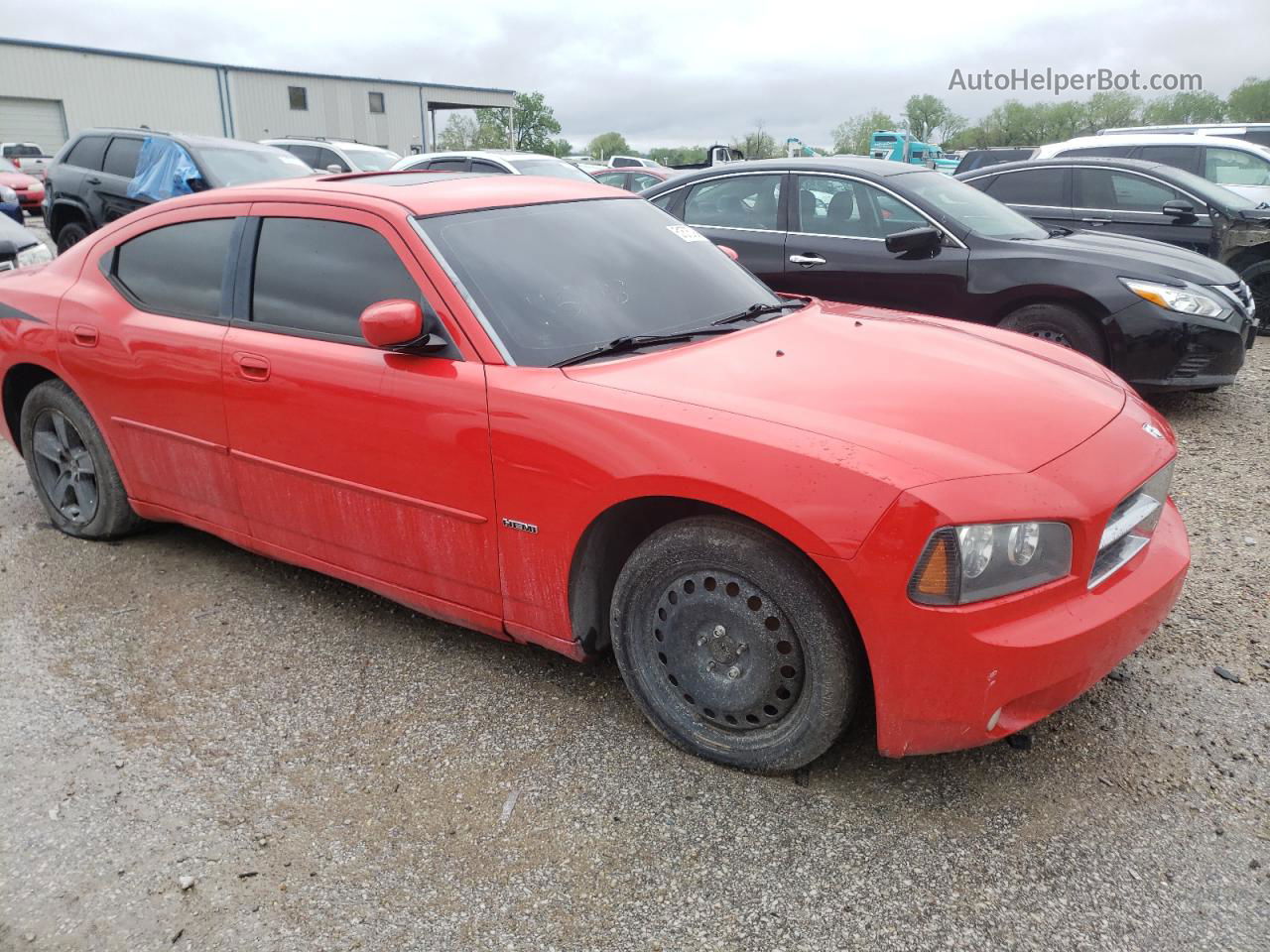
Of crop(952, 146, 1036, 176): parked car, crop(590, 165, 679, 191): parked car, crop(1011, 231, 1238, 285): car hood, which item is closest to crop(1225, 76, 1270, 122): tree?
crop(952, 146, 1036, 176): parked car

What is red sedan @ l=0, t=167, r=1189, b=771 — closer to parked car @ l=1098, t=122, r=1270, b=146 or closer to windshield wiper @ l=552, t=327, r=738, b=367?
windshield wiper @ l=552, t=327, r=738, b=367

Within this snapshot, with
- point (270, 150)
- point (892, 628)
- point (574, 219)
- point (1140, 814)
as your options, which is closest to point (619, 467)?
point (892, 628)

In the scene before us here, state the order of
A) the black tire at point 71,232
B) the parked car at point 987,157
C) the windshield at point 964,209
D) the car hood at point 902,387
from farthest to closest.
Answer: the parked car at point 987,157, the black tire at point 71,232, the windshield at point 964,209, the car hood at point 902,387

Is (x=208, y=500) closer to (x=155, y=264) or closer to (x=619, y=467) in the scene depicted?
(x=155, y=264)

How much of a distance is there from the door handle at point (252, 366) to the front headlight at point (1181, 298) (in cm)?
484

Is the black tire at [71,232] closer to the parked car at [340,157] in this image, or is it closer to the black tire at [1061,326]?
the parked car at [340,157]

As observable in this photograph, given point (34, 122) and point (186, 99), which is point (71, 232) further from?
point (186, 99)

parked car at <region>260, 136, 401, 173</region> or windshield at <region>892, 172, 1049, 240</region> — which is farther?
parked car at <region>260, 136, 401, 173</region>

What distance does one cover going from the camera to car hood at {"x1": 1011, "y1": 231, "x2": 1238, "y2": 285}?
5.72 metres

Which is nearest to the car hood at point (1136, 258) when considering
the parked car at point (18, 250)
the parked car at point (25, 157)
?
the parked car at point (18, 250)

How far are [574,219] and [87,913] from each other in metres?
2.46

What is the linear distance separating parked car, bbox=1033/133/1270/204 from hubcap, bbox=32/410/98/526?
9.86 meters

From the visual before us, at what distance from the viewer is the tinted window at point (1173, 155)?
1069 cm

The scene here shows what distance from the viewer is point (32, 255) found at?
7.44 metres
